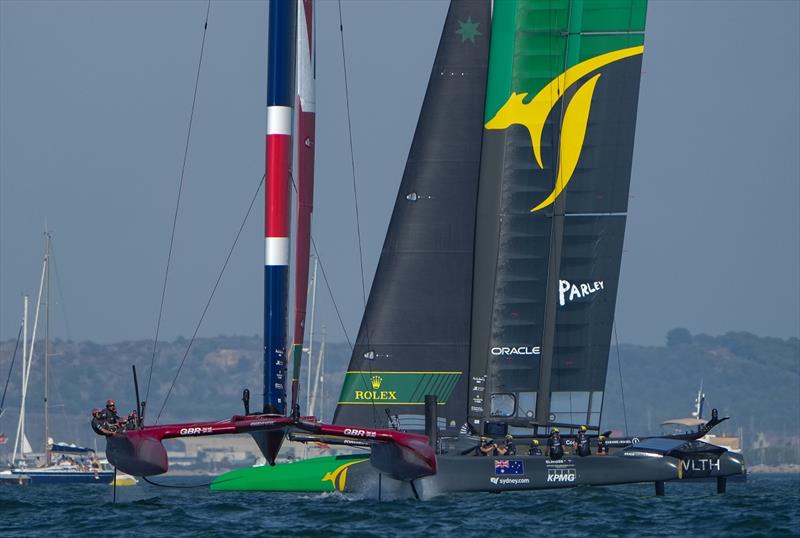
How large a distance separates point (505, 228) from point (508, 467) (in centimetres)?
529

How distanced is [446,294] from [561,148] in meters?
3.39

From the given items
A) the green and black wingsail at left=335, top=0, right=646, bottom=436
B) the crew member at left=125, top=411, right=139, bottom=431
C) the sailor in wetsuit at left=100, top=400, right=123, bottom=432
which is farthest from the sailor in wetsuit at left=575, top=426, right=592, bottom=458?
the sailor in wetsuit at left=100, top=400, right=123, bottom=432

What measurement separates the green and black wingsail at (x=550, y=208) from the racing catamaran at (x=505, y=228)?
1.0 inches

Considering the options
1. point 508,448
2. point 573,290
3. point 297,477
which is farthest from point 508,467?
point 573,290

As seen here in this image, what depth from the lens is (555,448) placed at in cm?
2625

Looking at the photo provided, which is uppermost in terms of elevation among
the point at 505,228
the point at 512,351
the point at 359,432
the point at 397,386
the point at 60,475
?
the point at 505,228

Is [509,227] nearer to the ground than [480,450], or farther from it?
farther from it

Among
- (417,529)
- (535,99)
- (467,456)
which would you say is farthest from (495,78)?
(417,529)

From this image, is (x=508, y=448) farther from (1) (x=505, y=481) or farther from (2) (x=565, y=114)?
(2) (x=565, y=114)

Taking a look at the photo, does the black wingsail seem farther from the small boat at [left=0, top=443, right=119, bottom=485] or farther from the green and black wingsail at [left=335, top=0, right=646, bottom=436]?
the small boat at [left=0, top=443, right=119, bottom=485]

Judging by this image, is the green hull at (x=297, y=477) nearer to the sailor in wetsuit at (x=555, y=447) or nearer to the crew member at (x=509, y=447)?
the crew member at (x=509, y=447)

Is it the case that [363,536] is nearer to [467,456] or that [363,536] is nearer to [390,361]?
[467,456]

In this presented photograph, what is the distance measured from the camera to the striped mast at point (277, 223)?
22.5 meters

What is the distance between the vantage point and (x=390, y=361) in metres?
28.9
